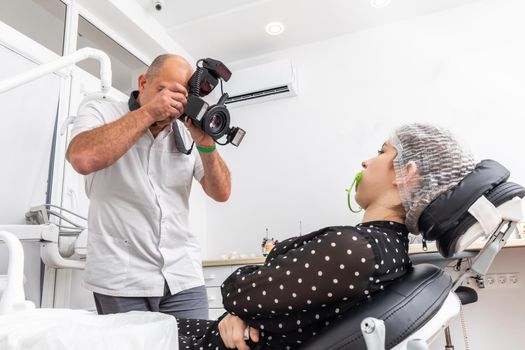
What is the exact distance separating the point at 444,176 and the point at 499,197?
0.39ft

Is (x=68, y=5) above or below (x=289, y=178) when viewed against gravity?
above

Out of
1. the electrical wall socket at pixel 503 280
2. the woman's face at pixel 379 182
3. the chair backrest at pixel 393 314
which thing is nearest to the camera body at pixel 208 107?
the woman's face at pixel 379 182

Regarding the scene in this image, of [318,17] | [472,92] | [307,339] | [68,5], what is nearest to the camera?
[307,339]

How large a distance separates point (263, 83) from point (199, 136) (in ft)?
6.73

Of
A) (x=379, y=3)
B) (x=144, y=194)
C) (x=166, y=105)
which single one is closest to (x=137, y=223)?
(x=144, y=194)

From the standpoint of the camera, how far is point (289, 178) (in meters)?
3.06

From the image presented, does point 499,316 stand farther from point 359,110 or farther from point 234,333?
point 234,333

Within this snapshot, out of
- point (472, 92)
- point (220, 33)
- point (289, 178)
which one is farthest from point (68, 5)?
point (472, 92)

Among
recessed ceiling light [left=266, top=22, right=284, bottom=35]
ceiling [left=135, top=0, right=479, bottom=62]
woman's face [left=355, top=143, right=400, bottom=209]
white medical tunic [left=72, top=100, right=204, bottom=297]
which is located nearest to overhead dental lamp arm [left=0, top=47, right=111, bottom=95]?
white medical tunic [left=72, top=100, right=204, bottom=297]

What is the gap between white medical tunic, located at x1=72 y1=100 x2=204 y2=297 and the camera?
3.75 feet

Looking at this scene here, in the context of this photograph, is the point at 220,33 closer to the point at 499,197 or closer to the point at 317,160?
the point at 317,160

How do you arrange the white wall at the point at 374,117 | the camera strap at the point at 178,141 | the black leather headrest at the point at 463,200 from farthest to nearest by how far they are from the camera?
1. the white wall at the point at 374,117
2. the camera strap at the point at 178,141
3. the black leather headrest at the point at 463,200

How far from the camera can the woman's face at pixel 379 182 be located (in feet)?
3.07

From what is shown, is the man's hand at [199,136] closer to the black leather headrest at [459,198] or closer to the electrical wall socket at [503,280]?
the black leather headrest at [459,198]
